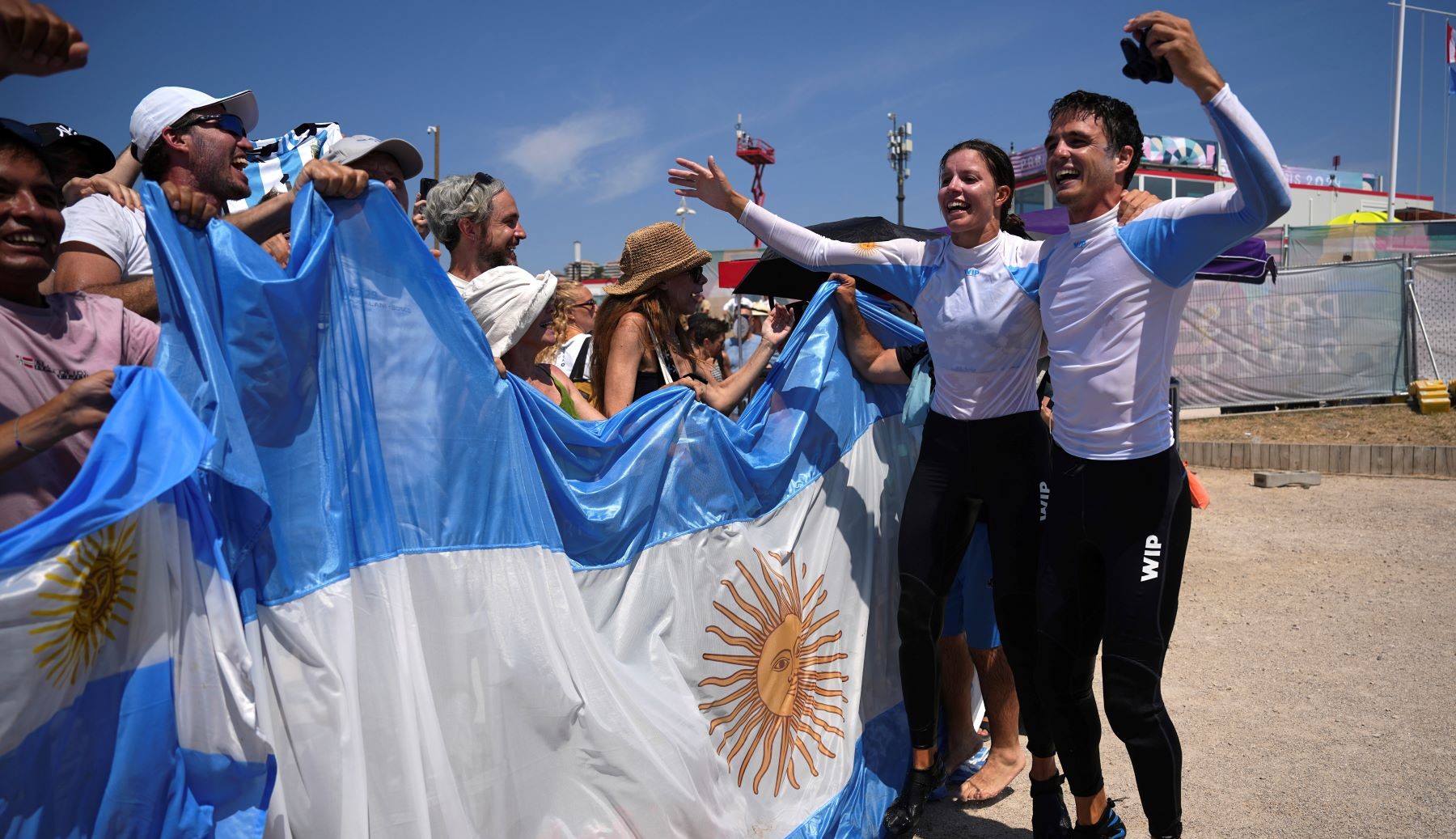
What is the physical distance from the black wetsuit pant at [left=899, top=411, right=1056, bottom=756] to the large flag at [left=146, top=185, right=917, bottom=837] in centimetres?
30

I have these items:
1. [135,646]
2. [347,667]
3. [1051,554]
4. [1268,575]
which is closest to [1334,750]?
[1051,554]

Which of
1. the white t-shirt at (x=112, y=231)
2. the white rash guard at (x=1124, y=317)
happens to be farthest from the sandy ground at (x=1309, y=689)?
the white t-shirt at (x=112, y=231)

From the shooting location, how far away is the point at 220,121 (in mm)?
2947

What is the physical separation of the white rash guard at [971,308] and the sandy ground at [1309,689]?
64.4 inches

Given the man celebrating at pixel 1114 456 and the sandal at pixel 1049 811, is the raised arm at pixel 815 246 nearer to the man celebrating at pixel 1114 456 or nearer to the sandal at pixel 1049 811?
the man celebrating at pixel 1114 456

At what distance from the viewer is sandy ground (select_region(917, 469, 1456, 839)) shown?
11.5 feet

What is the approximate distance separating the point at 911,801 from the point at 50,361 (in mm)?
2891

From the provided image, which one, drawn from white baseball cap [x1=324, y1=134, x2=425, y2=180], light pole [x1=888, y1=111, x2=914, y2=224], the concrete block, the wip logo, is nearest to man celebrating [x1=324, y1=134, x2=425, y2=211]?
white baseball cap [x1=324, y1=134, x2=425, y2=180]

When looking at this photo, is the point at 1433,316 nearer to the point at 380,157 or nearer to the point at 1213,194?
the point at 1213,194

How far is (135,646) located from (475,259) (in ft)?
6.35

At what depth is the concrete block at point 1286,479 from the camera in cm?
1017

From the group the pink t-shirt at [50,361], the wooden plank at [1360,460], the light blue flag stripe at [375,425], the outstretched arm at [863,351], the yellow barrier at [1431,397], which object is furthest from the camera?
the yellow barrier at [1431,397]

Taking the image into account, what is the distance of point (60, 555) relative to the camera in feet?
5.41

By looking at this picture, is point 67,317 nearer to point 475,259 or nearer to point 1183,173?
point 475,259
